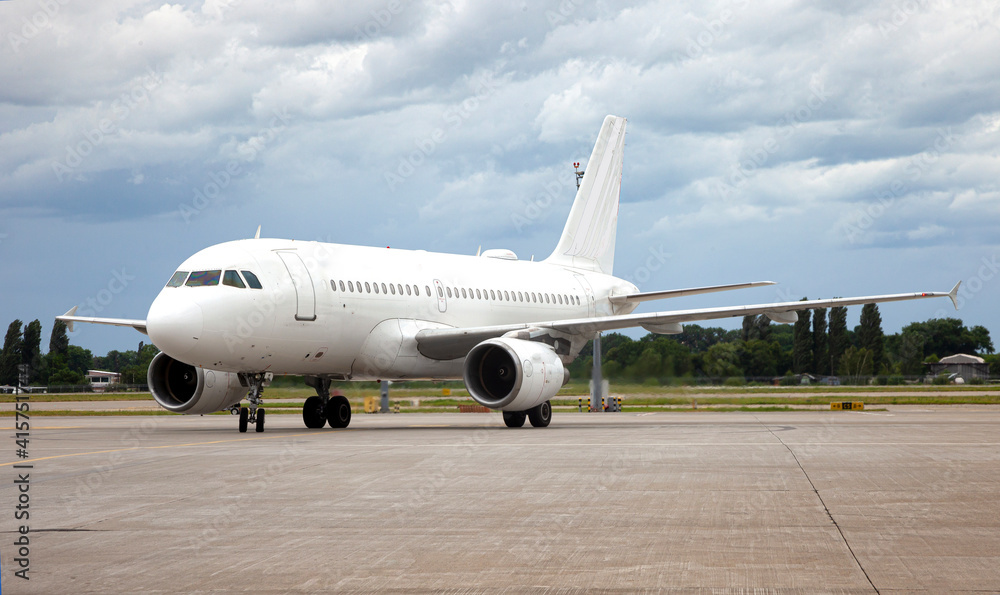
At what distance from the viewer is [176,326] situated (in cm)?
1919

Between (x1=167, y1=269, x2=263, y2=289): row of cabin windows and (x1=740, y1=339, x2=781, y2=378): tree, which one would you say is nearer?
(x1=167, y1=269, x2=263, y2=289): row of cabin windows

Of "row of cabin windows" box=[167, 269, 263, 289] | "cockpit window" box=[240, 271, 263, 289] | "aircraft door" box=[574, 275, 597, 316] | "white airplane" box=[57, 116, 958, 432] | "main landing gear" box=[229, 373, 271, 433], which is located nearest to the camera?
"white airplane" box=[57, 116, 958, 432]

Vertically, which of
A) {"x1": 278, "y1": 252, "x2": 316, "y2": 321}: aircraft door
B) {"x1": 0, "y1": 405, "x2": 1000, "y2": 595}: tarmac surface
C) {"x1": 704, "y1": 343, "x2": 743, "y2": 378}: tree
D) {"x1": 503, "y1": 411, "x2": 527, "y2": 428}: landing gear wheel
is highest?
{"x1": 278, "y1": 252, "x2": 316, "y2": 321}: aircraft door

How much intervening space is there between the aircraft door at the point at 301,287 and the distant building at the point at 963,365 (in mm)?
90390

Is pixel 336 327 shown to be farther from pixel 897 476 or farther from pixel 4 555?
pixel 4 555

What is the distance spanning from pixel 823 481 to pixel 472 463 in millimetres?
4670

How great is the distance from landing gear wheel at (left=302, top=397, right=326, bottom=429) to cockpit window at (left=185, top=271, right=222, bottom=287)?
4.89m

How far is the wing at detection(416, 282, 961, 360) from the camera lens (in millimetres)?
23297

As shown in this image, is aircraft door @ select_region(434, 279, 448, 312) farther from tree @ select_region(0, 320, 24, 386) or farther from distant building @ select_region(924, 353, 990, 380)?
distant building @ select_region(924, 353, 990, 380)

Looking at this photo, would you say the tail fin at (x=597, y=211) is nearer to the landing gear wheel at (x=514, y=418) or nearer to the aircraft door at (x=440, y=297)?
the aircraft door at (x=440, y=297)

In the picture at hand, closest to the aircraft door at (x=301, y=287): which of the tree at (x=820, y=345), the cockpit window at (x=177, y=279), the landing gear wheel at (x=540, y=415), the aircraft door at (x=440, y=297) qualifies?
the cockpit window at (x=177, y=279)

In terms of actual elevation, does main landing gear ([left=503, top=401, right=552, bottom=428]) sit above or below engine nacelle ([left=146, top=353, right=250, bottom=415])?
below

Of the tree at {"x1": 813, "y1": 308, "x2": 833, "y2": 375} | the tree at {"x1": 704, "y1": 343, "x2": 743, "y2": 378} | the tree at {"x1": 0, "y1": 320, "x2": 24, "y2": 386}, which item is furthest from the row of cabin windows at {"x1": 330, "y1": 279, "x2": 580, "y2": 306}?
the tree at {"x1": 813, "y1": 308, "x2": 833, "y2": 375}

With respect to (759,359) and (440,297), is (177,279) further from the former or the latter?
(759,359)
